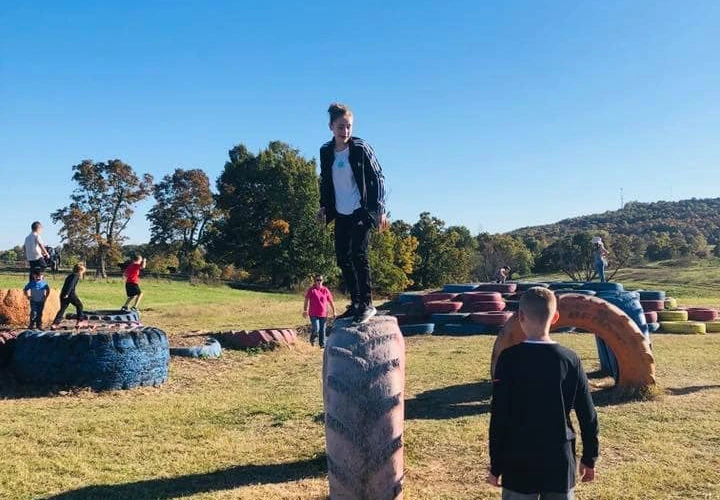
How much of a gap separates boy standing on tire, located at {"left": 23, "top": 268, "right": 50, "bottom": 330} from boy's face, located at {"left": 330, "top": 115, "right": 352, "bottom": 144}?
1023 centimetres

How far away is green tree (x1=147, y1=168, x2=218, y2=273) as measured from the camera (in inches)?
2189

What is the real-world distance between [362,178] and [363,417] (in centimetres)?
198

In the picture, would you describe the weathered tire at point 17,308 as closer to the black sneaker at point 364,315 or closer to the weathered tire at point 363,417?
the black sneaker at point 364,315

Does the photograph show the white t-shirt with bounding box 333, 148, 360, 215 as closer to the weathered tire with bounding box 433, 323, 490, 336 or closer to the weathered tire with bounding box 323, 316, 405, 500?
the weathered tire with bounding box 323, 316, 405, 500

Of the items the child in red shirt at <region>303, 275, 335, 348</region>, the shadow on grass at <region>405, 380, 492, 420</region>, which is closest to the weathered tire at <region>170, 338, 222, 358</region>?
the child in red shirt at <region>303, 275, 335, 348</region>

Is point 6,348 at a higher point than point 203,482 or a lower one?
higher

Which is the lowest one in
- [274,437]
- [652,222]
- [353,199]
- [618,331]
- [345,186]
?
[274,437]

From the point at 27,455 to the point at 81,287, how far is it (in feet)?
78.3

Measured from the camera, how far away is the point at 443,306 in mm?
19562

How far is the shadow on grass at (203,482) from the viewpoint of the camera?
5402mm

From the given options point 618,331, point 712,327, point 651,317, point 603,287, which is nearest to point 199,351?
point 618,331

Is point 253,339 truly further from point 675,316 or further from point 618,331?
point 675,316

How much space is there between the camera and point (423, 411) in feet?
28.0

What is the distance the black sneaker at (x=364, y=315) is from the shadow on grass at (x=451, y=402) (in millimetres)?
3302
